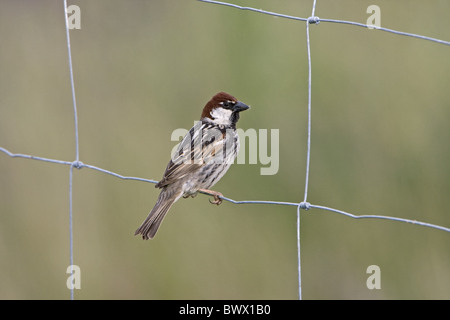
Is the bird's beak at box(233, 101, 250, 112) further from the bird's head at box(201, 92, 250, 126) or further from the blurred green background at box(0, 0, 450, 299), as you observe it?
the blurred green background at box(0, 0, 450, 299)

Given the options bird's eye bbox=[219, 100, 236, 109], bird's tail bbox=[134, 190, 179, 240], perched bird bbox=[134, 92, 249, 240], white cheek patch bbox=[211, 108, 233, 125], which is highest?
bird's eye bbox=[219, 100, 236, 109]

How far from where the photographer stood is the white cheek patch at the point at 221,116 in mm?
3631

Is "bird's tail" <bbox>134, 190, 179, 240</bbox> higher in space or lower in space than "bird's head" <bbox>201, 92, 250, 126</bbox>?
lower

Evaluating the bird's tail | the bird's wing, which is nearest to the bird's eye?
the bird's wing

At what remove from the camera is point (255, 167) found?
3785 mm

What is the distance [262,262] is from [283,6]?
1.53 metres

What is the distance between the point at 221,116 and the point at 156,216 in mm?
700

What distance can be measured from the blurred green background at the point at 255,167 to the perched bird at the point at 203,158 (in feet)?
0.70

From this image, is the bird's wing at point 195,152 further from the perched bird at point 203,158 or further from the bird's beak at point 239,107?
the bird's beak at point 239,107

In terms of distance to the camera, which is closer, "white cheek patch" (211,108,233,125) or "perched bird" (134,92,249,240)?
"perched bird" (134,92,249,240)

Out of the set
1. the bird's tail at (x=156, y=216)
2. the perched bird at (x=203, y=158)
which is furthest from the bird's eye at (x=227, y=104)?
the bird's tail at (x=156, y=216)

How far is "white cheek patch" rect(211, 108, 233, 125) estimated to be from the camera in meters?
3.63
